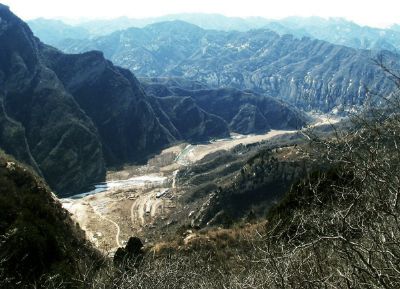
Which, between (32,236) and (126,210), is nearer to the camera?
(32,236)

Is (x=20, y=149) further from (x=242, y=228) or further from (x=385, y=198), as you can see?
(x=385, y=198)

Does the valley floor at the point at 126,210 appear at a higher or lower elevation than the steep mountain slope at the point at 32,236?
lower

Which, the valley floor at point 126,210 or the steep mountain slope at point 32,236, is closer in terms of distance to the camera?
the steep mountain slope at point 32,236

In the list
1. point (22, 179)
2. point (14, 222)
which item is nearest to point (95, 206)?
point (22, 179)

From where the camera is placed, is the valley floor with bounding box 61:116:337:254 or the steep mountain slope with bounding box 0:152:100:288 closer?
the steep mountain slope with bounding box 0:152:100:288

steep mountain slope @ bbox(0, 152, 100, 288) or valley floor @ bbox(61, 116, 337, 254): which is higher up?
steep mountain slope @ bbox(0, 152, 100, 288)

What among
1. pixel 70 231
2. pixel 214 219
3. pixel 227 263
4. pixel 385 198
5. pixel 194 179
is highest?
pixel 385 198

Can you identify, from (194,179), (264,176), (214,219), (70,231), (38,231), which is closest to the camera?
(38,231)

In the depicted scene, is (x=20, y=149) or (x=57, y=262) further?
(x=20, y=149)

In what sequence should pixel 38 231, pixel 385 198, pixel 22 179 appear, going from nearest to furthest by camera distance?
pixel 385 198, pixel 38 231, pixel 22 179

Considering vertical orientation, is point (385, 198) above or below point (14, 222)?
above

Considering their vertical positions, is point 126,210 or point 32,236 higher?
point 32,236
